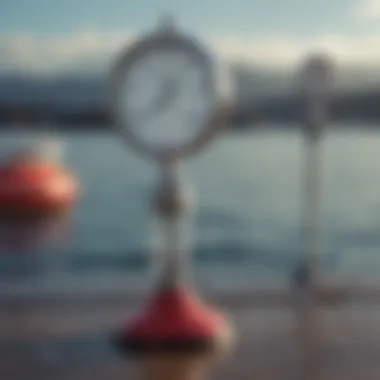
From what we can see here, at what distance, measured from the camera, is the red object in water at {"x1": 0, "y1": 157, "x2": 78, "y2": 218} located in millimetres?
19484

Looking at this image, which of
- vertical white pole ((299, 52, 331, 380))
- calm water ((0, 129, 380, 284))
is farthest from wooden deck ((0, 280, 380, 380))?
calm water ((0, 129, 380, 284))

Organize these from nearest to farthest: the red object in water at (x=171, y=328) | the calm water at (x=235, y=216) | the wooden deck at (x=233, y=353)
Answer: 1. the wooden deck at (x=233, y=353)
2. the red object in water at (x=171, y=328)
3. the calm water at (x=235, y=216)

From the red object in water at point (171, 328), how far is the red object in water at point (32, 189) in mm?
12670

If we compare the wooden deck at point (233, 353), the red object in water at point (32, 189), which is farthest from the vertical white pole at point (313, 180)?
the red object in water at point (32, 189)

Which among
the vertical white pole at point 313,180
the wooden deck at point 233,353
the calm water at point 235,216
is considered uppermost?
the vertical white pole at point 313,180

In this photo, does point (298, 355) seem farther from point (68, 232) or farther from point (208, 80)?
point (68, 232)

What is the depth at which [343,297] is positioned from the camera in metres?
7.75

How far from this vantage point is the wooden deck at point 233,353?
613cm

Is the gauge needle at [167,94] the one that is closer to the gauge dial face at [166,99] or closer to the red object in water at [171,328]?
the gauge dial face at [166,99]

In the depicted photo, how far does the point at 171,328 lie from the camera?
21.6 ft

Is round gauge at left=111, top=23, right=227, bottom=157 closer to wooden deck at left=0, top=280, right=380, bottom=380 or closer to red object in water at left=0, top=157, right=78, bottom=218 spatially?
wooden deck at left=0, top=280, right=380, bottom=380

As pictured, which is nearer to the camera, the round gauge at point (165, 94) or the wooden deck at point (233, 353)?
the wooden deck at point (233, 353)

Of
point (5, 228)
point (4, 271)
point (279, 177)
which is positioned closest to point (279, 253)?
point (4, 271)

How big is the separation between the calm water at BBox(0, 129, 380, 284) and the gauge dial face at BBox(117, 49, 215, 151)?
0.27 metres
